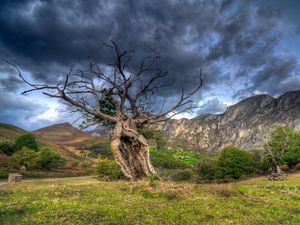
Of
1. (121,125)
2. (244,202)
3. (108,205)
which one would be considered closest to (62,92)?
(121,125)

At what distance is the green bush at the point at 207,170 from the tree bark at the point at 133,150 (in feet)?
230

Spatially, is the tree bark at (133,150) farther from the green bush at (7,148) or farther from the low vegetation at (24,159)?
the green bush at (7,148)

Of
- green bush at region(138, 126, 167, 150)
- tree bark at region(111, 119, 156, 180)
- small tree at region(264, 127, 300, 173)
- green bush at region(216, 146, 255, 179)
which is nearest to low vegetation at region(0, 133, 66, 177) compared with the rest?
Answer: green bush at region(138, 126, 167, 150)

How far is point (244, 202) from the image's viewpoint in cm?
1108

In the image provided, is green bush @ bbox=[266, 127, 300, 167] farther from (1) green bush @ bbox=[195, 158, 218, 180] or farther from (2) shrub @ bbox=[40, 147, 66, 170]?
(2) shrub @ bbox=[40, 147, 66, 170]

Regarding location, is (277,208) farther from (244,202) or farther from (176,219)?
(176,219)

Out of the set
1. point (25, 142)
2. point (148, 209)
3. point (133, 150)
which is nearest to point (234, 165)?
point (133, 150)

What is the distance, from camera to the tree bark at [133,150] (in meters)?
20.9

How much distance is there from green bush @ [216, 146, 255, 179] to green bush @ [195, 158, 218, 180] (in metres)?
2.75

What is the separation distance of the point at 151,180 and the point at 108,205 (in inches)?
203

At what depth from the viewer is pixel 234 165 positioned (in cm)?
8456

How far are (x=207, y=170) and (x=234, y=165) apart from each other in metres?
10.6

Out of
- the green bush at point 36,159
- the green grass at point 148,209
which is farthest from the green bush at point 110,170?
the green grass at point 148,209

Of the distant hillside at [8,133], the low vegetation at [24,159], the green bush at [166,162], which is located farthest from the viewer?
the distant hillside at [8,133]
